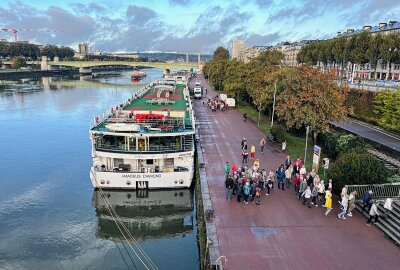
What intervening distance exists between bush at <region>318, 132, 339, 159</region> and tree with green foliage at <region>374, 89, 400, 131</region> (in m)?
7.22

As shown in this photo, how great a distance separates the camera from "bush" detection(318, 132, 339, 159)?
27.6 meters

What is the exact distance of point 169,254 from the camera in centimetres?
1830

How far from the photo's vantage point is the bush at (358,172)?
18656 millimetres

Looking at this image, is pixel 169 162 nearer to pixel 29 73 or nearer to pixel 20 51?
pixel 29 73

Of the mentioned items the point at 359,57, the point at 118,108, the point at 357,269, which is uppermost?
the point at 359,57

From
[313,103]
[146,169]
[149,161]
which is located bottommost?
[146,169]

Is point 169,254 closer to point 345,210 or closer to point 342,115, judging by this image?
point 345,210

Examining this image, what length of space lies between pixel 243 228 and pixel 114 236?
25.6ft

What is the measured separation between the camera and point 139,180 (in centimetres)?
2372

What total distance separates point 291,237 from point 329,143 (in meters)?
14.7

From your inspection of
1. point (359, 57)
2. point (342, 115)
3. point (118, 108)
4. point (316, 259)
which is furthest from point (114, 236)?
point (359, 57)

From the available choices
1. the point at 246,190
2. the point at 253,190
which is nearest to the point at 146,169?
the point at 246,190

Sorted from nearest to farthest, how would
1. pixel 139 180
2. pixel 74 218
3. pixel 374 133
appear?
pixel 74 218 < pixel 139 180 < pixel 374 133

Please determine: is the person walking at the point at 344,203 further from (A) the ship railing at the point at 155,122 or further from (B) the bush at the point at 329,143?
(A) the ship railing at the point at 155,122
